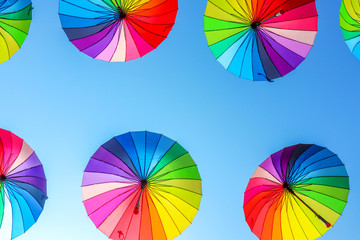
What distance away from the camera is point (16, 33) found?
7879 mm

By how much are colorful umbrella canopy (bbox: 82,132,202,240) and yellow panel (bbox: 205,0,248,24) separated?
9.47ft

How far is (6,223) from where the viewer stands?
Answer: 7555 mm

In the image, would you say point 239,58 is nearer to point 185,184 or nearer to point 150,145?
point 150,145

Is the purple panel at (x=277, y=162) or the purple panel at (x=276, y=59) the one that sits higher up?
the purple panel at (x=276, y=59)

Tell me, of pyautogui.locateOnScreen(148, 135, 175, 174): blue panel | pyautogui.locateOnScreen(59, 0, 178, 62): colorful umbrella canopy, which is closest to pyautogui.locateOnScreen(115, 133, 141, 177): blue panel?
pyautogui.locateOnScreen(148, 135, 175, 174): blue panel

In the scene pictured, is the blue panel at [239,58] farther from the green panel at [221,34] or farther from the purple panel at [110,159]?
the purple panel at [110,159]

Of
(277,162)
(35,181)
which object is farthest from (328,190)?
(35,181)

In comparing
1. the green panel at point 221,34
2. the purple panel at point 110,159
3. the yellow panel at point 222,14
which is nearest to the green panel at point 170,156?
the purple panel at point 110,159

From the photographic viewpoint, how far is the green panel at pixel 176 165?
738cm

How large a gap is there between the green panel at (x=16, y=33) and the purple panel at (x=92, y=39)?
1407 mm

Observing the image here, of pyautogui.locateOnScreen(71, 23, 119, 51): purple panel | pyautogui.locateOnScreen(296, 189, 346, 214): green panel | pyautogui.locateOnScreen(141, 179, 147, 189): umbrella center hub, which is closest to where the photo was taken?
pyautogui.locateOnScreen(141, 179, 147, 189): umbrella center hub

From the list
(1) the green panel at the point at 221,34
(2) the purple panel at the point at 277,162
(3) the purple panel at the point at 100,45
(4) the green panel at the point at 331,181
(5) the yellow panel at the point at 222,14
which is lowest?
(4) the green panel at the point at 331,181

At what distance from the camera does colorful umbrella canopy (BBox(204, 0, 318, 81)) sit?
24.4ft

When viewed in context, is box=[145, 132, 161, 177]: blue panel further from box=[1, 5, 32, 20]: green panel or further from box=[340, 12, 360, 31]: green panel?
box=[340, 12, 360, 31]: green panel
